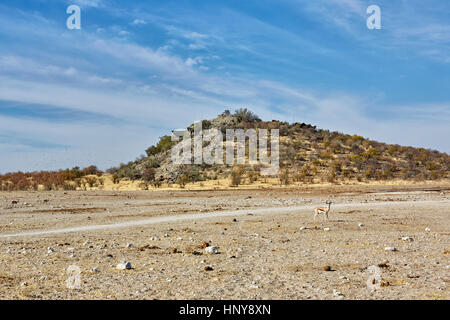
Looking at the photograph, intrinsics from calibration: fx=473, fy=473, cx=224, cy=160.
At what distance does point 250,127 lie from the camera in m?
69.6

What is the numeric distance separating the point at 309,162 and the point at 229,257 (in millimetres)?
46383

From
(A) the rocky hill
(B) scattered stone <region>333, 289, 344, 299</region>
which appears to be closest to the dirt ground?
(B) scattered stone <region>333, 289, 344, 299</region>

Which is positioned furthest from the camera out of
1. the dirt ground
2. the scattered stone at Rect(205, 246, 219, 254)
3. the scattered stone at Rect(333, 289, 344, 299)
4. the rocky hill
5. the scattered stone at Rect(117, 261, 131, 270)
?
the rocky hill

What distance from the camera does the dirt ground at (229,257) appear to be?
25.8 ft

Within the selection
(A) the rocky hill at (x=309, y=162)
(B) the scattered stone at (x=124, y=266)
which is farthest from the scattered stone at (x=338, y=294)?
(A) the rocky hill at (x=309, y=162)

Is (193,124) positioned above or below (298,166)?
above

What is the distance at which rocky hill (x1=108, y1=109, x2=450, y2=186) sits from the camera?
5122cm

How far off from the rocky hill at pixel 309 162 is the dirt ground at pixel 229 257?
93.0ft

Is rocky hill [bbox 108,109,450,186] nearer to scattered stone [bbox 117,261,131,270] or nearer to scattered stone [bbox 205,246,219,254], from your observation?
scattered stone [bbox 205,246,219,254]

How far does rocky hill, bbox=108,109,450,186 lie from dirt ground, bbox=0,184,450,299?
28.3m
